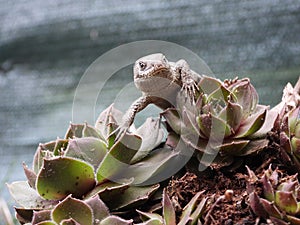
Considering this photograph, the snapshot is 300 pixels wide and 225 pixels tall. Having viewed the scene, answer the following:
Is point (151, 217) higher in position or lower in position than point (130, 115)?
lower

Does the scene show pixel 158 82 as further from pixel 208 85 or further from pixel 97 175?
pixel 97 175

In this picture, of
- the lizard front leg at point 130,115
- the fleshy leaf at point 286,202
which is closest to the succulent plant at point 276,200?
the fleshy leaf at point 286,202

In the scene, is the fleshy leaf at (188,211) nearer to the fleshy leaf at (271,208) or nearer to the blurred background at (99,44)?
the fleshy leaf at (271,208)

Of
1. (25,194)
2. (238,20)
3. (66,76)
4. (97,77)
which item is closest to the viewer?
(25,194)

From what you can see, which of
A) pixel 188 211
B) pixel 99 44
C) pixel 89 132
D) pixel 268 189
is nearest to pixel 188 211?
pixel 188 211

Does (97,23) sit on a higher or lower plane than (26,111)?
higher

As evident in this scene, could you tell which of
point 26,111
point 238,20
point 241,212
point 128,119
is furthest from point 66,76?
point 241,212

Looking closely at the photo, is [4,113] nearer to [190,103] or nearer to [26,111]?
[26,111]
